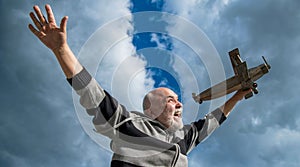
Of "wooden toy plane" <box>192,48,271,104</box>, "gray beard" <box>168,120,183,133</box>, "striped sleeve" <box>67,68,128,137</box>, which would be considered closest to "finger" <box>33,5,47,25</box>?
"striped sleeve" <box>67,68,128,137</box>

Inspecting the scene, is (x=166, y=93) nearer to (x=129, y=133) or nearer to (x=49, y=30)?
(x=129, y=133)

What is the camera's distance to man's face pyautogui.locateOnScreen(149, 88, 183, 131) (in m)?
4.36

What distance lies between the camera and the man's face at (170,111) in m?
4.36

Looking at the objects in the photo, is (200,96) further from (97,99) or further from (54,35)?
(54,35)

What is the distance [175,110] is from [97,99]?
4.29ft

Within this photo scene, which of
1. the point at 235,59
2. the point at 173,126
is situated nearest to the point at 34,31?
the point at 173,126

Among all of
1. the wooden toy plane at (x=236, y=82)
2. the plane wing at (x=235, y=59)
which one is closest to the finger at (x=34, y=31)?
the wooden toy plane at (x=236, y=82)

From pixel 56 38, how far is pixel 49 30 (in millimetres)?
126

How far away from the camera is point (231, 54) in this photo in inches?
213

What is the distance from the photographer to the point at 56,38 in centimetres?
326

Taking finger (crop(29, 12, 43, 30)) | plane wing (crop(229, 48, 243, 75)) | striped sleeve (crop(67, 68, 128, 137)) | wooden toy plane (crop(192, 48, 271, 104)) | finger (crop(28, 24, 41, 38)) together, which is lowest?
striped sleeve (crop(67, 68, 128, 137))

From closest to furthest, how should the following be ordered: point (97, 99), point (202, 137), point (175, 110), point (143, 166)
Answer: point (97, 99), point (143, 166), point (175, 110), point (202, 137)

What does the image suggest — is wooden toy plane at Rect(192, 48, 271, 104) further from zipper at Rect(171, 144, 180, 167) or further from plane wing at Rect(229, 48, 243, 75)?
zipper at Rect(171, 144, 180, 167)

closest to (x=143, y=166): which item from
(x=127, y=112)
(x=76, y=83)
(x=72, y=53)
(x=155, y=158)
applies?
(x=155, y=158)
